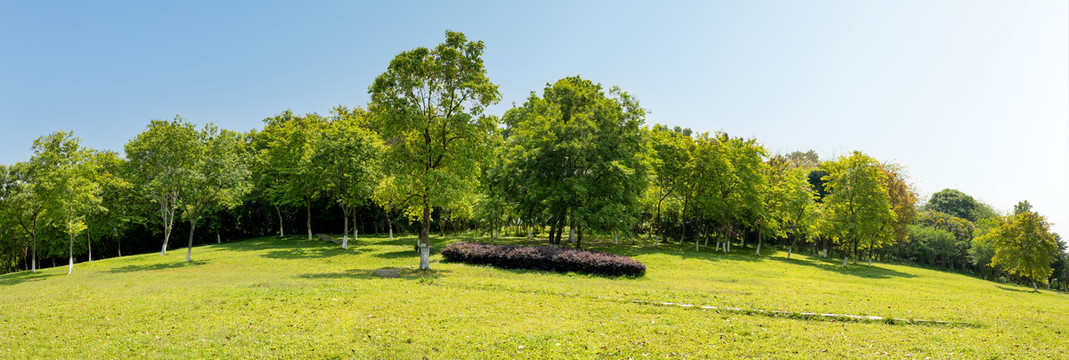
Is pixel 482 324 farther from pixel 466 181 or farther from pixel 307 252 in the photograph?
pixel 307 252

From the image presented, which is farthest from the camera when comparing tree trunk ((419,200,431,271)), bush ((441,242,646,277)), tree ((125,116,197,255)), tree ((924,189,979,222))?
tree ((924,189,979,222))

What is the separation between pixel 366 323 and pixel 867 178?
45.5m

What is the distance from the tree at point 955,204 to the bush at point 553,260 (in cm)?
9345

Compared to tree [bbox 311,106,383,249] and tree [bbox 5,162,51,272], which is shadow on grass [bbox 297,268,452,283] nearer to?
tree [bbox 311,106,383,249]

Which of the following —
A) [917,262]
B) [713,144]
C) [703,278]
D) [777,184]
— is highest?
[713,144]

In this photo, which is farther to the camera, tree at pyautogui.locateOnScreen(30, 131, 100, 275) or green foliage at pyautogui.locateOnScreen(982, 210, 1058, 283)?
green foliage at pyautogui.locateOnScreen(982, 210, 1058, 283)

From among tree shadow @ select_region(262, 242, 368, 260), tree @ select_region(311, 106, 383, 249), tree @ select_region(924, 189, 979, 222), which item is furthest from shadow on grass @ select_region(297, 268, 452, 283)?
tree @ select_region(924, 189, 979, 222)

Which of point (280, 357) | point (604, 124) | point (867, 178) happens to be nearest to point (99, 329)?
point (280, 357)

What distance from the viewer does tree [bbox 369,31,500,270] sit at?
23281mm

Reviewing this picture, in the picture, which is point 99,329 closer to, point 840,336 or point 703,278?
point 840,336

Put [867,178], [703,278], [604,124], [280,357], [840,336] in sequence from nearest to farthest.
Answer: [280,357] < [840,336] < [703,278] < [604,124] < [867,178]

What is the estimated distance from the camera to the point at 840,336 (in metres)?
11.5

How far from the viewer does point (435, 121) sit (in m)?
24.2

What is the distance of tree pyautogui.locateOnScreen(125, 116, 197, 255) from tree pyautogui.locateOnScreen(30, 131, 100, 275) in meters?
4.80
